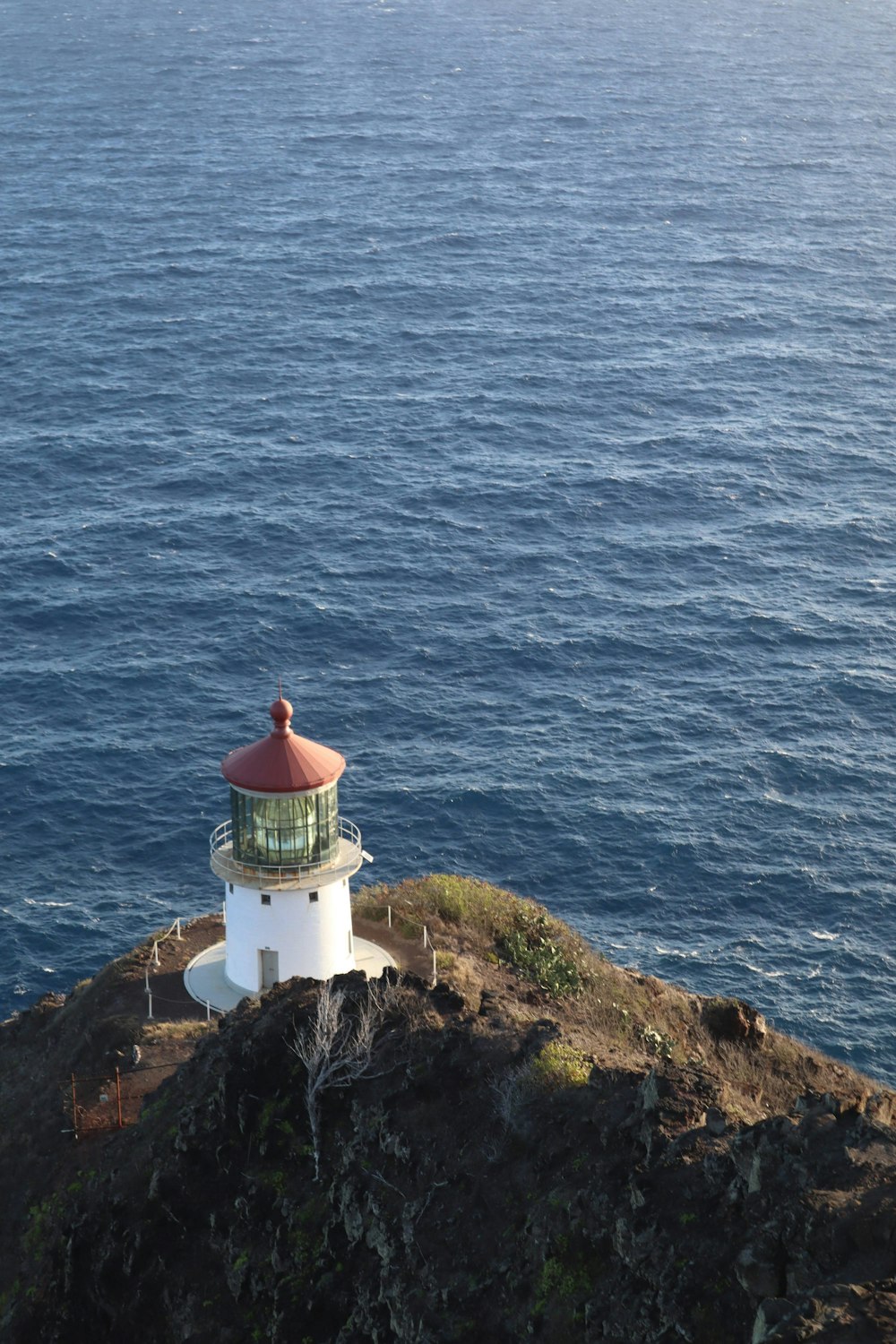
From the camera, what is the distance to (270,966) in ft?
167

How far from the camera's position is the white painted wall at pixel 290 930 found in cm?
5056

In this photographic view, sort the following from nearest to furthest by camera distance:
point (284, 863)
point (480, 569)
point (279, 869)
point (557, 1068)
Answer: point (557, 1068) < point (279, 869) < point (284, 863) < point (480, 569)

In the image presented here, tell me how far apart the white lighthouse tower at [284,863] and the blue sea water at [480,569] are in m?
24.6

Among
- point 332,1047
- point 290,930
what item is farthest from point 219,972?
point 332,1047

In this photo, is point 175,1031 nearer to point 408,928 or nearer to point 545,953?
point 408,928

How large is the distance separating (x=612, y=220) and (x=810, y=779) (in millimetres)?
114362

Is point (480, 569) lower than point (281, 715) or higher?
lower

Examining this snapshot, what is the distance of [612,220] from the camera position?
185250mm

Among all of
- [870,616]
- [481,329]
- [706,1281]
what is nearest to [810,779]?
[870,616]

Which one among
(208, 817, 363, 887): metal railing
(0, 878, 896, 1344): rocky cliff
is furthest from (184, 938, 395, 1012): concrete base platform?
(208, 817, 363, 887): metal railing

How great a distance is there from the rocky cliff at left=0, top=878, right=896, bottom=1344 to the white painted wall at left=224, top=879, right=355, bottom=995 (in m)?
2.99

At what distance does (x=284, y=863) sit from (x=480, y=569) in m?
61.0

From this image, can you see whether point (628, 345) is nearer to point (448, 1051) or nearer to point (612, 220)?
point (612, 220)

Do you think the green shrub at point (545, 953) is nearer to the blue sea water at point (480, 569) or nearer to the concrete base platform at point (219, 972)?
the concrete base platform at point (219, 972)
